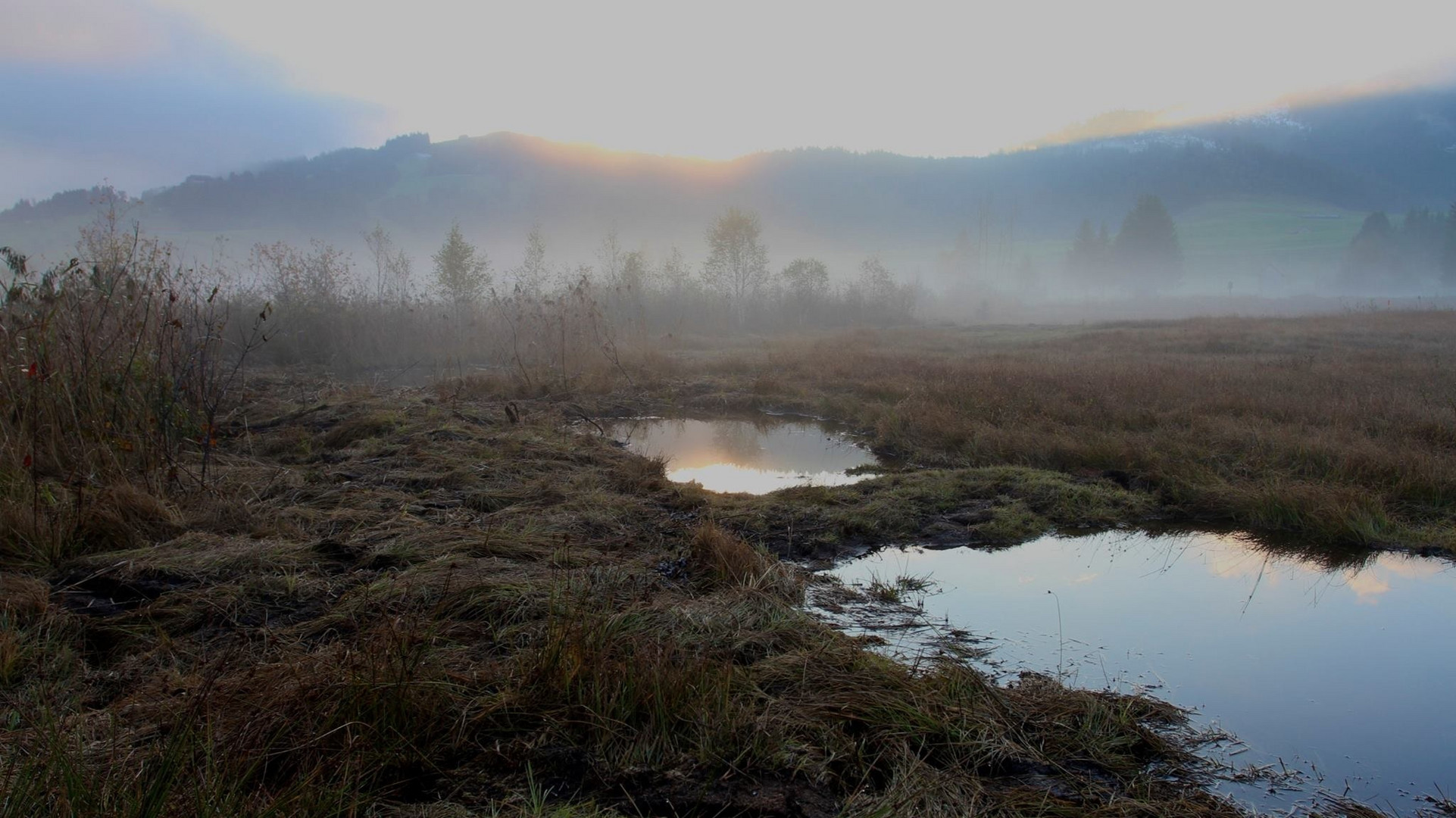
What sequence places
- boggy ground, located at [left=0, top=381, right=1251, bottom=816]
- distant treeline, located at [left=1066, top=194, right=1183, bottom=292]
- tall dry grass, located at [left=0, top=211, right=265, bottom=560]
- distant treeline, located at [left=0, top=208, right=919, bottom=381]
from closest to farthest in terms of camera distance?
boggy ground, located at [left=0, top=381, right=1251, bottom=816]
tall dry grass, located at [left=0, top=211, right=265, bottom=560]
distant treeline, located at [left=0, top=208, right=919, bottom=381]
distant treeline, located at [left=1066, top=194, right=1183, bottom=292]

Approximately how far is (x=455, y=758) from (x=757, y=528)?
3755 millimetres

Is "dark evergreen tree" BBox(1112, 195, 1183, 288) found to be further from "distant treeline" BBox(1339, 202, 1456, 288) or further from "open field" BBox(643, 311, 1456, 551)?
"open field" BBox(643, 311, 1456, 551)

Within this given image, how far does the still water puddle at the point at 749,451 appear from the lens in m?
8.36

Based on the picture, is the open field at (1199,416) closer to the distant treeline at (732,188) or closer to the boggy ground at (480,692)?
the boggy ground at (480,692)

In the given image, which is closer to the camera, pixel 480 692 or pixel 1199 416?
pixel 480 692

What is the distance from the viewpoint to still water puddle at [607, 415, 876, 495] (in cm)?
836

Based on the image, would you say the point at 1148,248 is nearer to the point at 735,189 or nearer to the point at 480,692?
the point at 480,692

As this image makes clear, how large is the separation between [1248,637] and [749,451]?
6.37 meters

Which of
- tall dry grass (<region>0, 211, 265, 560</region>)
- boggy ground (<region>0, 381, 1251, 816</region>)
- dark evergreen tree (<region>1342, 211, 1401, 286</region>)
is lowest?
boggy ground (<region>0, 381, 1251, 816</region>)

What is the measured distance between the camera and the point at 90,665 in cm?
307

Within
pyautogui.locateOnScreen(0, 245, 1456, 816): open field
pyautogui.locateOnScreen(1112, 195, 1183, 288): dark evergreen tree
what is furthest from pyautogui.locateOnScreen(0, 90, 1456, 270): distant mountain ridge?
pyautogui.locateOnScreen(0, 245, 1456, 816): open field

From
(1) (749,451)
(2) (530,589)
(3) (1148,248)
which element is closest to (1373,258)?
(3) (1148,248)

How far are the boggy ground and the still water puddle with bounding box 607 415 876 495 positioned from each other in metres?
3.18

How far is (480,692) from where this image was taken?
A: 8.98 ft
